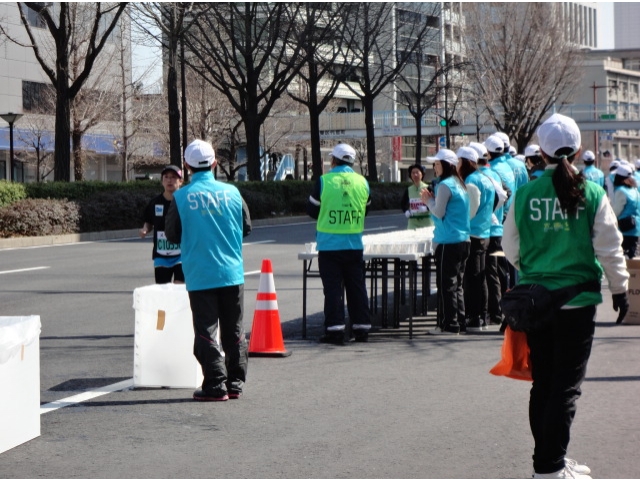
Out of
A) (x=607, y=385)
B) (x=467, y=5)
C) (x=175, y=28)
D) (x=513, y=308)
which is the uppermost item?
(x=467, y=5)

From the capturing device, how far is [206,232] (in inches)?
321

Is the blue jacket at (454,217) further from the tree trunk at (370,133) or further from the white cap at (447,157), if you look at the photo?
the tree trunk at (370,133)

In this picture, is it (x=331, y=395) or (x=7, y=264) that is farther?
(x=7, y=264)

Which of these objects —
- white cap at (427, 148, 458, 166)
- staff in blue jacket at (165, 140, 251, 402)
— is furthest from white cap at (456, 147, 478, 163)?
staff in blue jacket at (165, 140, 251, 402)

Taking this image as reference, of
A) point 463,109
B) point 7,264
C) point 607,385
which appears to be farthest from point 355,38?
point 607,385

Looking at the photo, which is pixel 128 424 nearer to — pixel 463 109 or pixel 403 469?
pixel 403 469

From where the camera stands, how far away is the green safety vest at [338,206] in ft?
36.0

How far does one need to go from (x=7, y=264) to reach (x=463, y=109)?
57638 mm

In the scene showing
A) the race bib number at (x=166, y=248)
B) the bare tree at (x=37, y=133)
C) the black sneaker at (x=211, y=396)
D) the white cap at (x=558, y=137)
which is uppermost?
the bare tree at (x=37, y=133)

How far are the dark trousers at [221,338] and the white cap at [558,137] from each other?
125 inches

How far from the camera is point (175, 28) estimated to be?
34875mm

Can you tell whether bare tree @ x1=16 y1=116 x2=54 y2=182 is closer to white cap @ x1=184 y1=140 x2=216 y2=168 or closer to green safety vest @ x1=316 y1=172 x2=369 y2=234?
green safety vest @ x1=316 y1=172 x2=369 y2=234

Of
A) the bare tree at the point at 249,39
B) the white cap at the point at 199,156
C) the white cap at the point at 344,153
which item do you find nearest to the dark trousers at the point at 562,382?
the white cap at the point at 199,156

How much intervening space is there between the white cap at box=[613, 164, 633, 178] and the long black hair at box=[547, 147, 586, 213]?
31.9 feet
